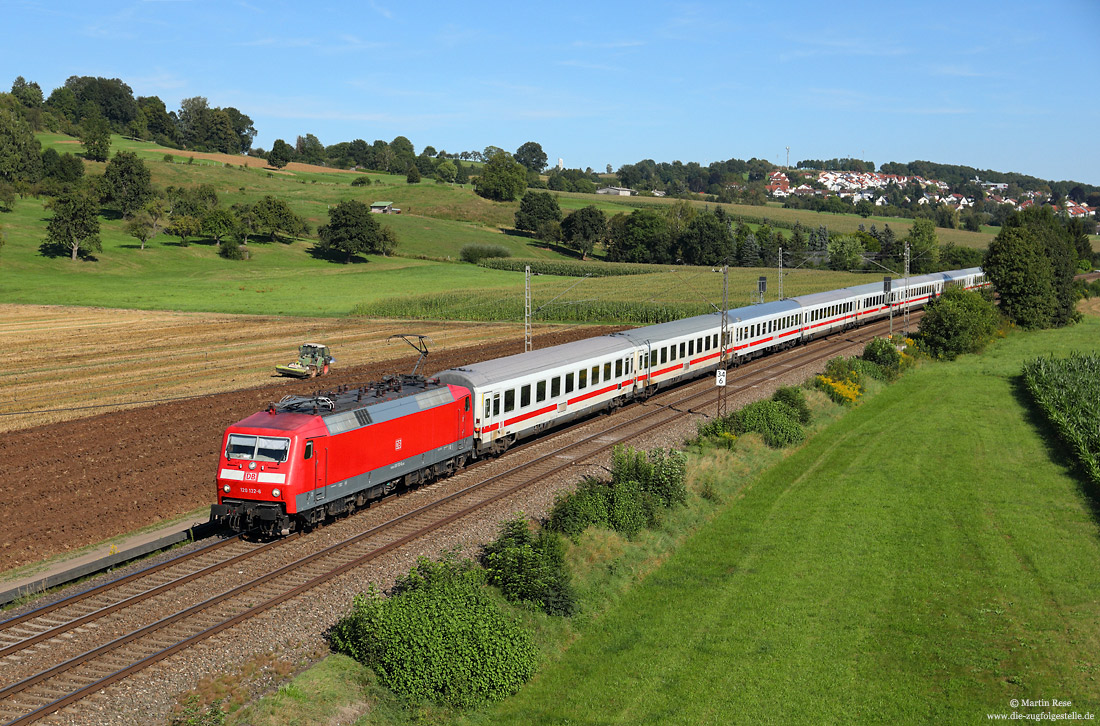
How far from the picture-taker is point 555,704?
53.1ft

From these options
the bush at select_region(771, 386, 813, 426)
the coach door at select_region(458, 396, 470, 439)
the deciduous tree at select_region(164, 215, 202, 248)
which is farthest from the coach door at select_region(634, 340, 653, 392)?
the deciduous tree at select_region(164, 215, 202, 248)

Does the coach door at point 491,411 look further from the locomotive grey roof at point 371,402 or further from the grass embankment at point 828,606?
the grass embankment at point 828,606

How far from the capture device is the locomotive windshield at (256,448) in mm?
22125

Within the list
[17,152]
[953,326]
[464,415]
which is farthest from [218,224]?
[464,415]

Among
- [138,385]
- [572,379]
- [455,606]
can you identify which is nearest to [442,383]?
[572,379]

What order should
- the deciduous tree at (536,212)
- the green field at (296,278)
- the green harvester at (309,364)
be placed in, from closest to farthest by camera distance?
the green harvester at (309,364), the green field at (296,278), the deciduous tree at (536,212)

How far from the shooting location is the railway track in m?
15.7

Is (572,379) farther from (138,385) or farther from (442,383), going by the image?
(138,385)

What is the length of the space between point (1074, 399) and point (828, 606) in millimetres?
30919

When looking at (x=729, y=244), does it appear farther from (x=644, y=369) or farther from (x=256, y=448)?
(x=256, y=448)

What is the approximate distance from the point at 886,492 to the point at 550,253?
129m

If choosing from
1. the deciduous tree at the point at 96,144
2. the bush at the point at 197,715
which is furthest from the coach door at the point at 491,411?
the deciduous tree at the point at 96,144

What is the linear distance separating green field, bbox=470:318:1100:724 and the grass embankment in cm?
6

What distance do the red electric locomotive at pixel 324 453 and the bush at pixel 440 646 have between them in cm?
569
